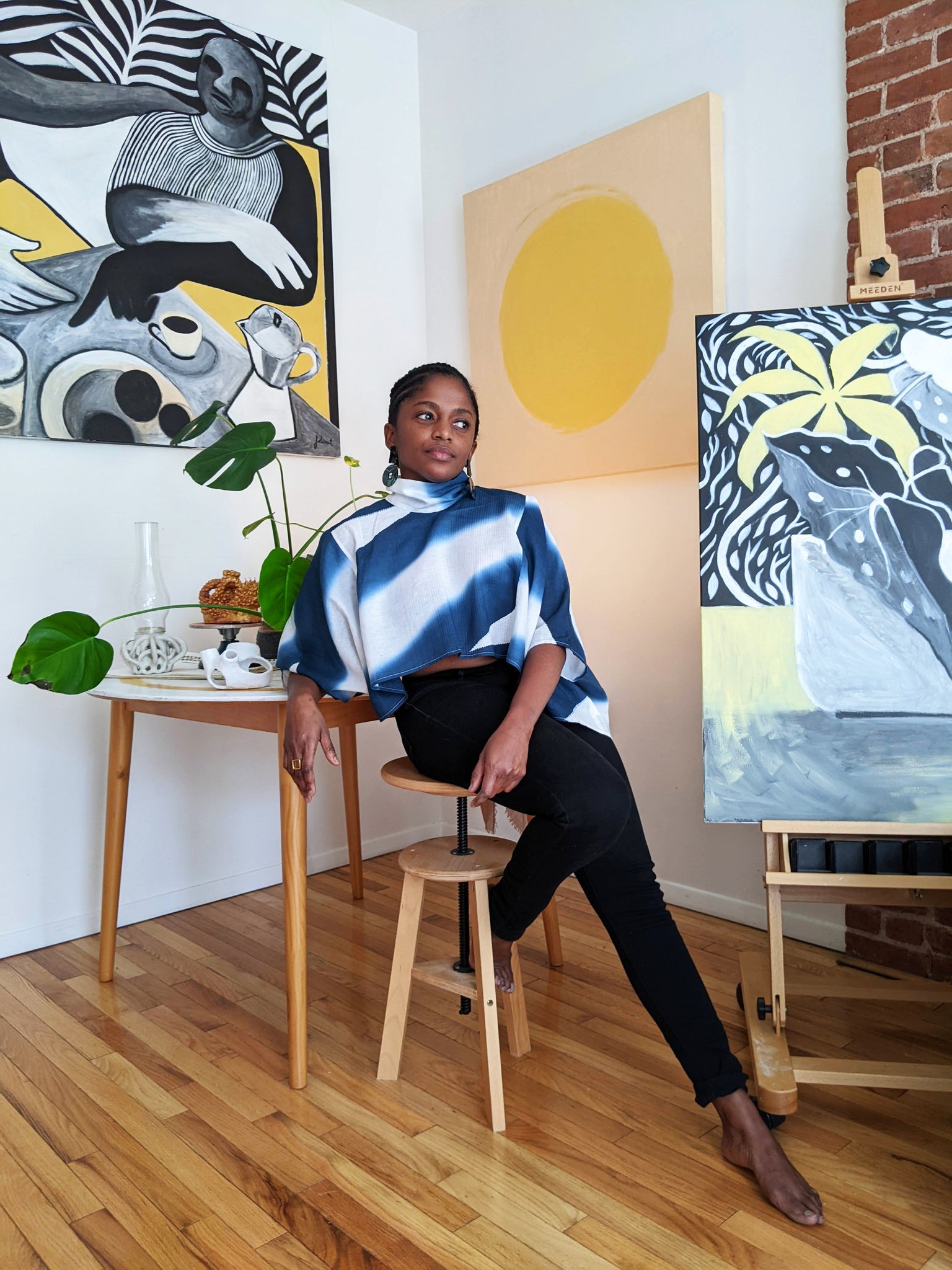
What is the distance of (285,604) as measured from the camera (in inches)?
75.9

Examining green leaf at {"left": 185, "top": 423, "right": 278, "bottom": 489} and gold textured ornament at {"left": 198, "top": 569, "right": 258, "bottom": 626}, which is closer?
green leaf at {"left": 185, "top": 423, "right": 278, "bottom": 489}

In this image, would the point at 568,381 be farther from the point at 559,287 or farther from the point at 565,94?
the point at 565,94

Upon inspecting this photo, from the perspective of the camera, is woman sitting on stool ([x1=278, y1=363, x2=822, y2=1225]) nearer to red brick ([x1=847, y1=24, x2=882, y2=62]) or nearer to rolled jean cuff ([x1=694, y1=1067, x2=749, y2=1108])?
rolled jean cuff ([x1=694, y1=1067, x2=749, y2=1108])

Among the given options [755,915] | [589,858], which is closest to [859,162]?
[589,858]

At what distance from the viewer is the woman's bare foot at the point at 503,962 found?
171 centimetres

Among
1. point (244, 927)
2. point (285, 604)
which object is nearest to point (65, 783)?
point (244, 927)

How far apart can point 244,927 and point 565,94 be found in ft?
7.66

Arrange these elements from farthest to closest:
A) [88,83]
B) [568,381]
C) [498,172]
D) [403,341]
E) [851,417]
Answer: [403,341] → [498,172] → [568,381] → [88,83] → [851,417]

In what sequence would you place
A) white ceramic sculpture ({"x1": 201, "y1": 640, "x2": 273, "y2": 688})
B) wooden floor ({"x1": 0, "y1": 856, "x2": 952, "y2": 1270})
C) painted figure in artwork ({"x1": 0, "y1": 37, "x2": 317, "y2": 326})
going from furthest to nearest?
painted figure in artwork ({"x1": 0, "y1": 37, "x2": 317, "y2": 326}) → white ceramic sculpture ({"x1": 201, "y1": 640, "x2": 273, "y2": 688}) → wooden floor ({"x1": 0, "y1": 856, "x2": 952, "y2": 1270})

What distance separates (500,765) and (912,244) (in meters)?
1.40

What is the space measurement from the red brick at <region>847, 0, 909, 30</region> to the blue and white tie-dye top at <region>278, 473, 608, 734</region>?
1.26 meters

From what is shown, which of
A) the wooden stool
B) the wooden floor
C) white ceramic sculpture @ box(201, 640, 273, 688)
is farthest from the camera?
white ceramic sculpture @ box(201, 640, 273, 688)

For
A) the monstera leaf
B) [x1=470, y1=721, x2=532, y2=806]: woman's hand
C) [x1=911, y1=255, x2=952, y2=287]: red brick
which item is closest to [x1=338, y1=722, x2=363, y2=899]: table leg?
[x1=470, y1=721, x2=532, y2=806]: woman's hand

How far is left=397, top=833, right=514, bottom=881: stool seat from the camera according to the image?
1635mm
